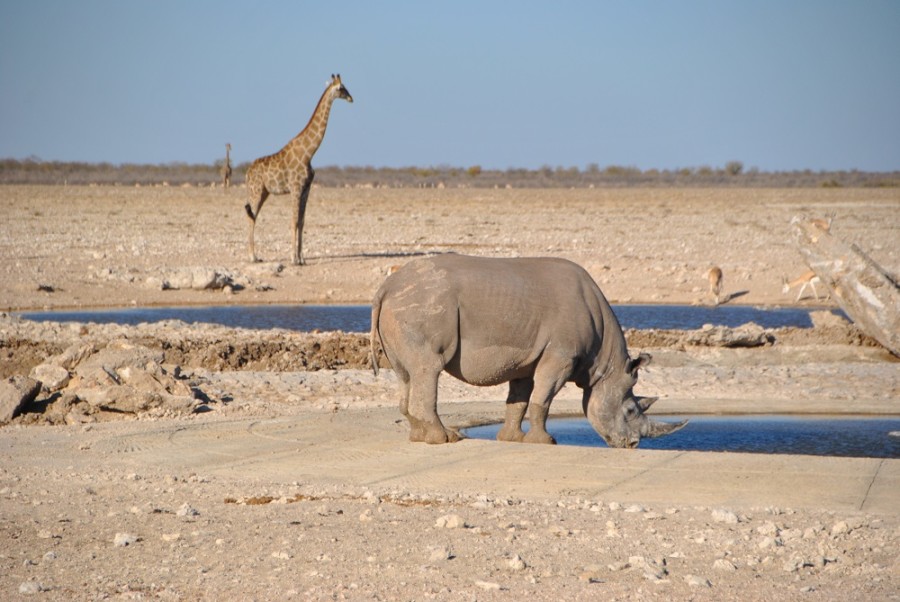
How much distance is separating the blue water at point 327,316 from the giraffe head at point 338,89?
566 cm

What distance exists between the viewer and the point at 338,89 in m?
25.1

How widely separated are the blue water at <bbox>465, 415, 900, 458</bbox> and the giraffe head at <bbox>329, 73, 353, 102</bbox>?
14.3m

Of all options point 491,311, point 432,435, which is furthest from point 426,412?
point 491,311

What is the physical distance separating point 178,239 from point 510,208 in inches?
646

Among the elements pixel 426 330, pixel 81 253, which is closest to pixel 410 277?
pixel 426 330

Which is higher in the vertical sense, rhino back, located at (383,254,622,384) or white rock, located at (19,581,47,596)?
rhino back, located at (383,254,622,384)

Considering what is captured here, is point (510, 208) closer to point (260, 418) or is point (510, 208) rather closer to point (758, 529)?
point (260, 418)

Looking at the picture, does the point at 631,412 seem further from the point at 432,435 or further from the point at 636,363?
the point at 432,435

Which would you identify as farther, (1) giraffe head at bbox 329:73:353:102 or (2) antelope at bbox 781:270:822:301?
(1) giraffe head at bbox 329:73:353:102

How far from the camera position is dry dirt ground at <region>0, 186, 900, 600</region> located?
6.15m

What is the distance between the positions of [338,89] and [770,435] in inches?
617

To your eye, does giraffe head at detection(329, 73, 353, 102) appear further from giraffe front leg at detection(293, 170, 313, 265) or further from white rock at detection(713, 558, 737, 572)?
white rock at detection(713, 558, 737, 572)

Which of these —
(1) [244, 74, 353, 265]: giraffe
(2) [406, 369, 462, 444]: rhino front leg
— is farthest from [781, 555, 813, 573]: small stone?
(1) [244, 74, 353, 265]: giraffe

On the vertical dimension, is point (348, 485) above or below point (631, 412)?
below
